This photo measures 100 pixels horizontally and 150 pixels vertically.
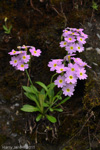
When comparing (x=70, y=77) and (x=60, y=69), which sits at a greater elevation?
(x=60, y=69)

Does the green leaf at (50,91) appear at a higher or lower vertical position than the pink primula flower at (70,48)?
lower

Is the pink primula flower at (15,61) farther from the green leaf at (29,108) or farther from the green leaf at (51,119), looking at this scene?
the green leaf at (51,119)

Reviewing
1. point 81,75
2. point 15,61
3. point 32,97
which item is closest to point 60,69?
point 81,75

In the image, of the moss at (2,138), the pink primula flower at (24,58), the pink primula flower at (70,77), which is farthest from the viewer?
the moss at (2,138)

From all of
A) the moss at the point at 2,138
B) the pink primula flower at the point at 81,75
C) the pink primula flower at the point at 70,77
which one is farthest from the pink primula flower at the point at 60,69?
the moss at the point at 2,138

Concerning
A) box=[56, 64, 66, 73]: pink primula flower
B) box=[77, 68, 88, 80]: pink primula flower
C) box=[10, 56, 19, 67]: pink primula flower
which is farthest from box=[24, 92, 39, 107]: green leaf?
box=[77, 68, 88, 80]: pink primula flower

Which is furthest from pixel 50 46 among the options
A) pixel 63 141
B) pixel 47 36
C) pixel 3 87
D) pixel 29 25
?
pixel 63 141

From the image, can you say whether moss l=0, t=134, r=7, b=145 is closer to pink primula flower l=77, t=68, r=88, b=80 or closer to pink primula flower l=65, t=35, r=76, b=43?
pink primula flower l=77, t=68, r=88, b=80

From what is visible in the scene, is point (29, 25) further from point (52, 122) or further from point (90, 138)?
point (90, 138)

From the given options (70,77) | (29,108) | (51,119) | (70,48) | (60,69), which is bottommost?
(51,119)

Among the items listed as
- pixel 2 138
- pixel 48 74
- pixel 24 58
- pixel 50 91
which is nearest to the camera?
pixel 24 58

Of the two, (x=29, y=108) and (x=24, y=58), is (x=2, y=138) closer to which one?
(x=29, y=108)

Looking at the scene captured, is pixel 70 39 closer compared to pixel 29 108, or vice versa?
pixel 70 39
